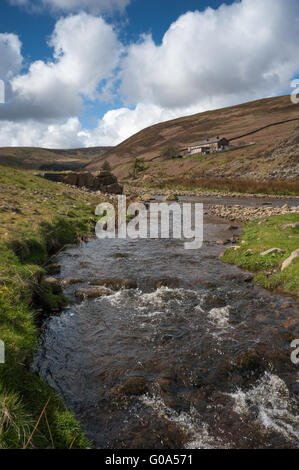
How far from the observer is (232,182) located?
67.3 m

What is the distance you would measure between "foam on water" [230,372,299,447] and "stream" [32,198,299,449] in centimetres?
2

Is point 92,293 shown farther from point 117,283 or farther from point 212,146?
point 212,146

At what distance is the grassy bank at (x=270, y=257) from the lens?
1308 cm

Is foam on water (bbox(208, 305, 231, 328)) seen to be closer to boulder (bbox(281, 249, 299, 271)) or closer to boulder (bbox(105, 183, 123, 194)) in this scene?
boulder (bbox(281, 249, 299, 271))

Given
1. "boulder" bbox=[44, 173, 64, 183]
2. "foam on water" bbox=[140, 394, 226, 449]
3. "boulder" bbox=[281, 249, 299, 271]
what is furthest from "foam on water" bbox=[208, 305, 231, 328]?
"boulder" bbox=[44, 173, 64, 183]

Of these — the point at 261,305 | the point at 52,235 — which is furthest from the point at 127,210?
the point at 261,305

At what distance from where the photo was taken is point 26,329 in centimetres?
791

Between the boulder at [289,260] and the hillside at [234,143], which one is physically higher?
the hillside at [234,143]

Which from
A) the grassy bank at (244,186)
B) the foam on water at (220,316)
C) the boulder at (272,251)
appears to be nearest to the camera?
the foam on water at (220,316)

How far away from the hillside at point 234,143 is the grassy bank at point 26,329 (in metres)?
60.2

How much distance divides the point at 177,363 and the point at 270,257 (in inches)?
387

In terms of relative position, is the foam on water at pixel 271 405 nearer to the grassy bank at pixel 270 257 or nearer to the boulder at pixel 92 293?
the grassy bank at pixel 270 257

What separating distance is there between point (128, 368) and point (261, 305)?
6.53 m

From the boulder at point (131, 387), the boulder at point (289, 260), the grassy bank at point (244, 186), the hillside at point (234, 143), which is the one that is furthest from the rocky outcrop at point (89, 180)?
the boulder at point (131, 387)
